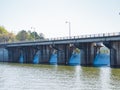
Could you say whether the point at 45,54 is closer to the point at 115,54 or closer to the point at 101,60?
the point at 101,60

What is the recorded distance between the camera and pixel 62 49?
100625 millimetres

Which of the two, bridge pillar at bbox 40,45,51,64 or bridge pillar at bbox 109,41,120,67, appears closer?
bridge pillar at bbox 109,41,120,67

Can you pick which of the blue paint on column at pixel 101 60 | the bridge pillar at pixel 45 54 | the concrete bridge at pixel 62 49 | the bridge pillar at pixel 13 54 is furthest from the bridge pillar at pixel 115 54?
the bridge pillar at pixel 13 54

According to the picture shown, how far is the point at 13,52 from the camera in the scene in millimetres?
127125

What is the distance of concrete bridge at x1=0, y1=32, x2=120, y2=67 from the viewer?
81.0m

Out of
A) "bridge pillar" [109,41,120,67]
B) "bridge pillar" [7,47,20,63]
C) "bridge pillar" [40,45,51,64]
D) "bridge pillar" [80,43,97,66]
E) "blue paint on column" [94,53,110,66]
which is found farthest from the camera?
"bridge pillar" [7,47,20,63]

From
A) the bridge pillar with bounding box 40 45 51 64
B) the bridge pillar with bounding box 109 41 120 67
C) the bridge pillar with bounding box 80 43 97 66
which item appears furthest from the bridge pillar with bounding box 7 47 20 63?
the bridge pillar with bounding box 109 41 120 67

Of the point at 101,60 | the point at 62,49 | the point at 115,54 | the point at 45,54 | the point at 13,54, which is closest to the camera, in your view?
the point at 115,54

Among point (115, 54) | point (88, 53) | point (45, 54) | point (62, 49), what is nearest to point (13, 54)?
point (45, 54)

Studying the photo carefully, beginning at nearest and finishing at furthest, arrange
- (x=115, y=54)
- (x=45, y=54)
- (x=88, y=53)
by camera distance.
A: (x=115, y=54)
(x=88, y=53)
(x=45, y=54)

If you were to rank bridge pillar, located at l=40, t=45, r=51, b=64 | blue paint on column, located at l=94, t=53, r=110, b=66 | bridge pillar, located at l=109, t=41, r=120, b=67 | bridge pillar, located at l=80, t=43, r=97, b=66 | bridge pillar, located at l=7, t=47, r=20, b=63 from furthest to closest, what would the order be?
bridge pillar, located at l=7, t=47, r=20, b=63 → bridge pillar, located at l=40, t=45, r=51, b=64 → blue paint on column, located at l=94, t=53, r=110, b=66 → bridge pillar, located at l=80, t=43, r=97, b=66 → bridge pillar, located at l=109, t=41, r=120, b=67

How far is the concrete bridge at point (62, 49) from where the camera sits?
81.0m

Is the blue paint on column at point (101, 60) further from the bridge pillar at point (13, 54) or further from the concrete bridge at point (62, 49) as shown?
the bridge pillar at point (13, 54)

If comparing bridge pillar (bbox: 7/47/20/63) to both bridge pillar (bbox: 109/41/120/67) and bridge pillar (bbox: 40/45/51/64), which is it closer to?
bridge pillar (bbox: 40/45/51/64)
